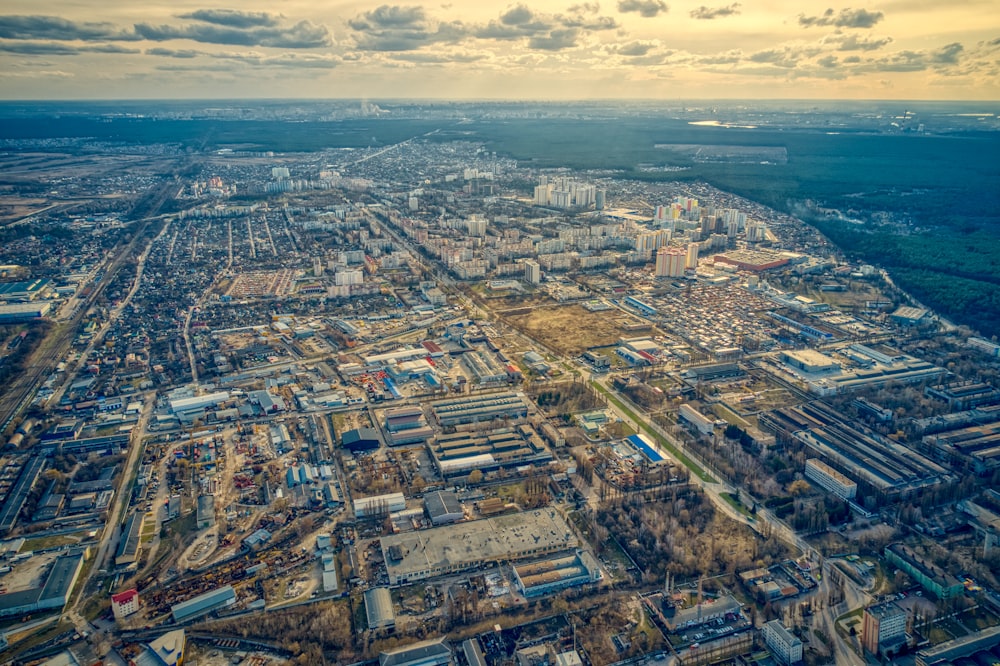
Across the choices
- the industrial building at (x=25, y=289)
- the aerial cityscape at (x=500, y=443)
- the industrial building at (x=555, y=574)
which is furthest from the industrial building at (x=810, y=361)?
the industrial building at (x=25, y=289)

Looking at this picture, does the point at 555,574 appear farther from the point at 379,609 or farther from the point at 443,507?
the point at 379,609

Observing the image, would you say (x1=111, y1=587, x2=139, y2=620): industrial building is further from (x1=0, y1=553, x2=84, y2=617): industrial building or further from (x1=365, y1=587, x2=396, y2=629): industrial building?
(x1=365, y1=587, x2=396, y2=629): industrial building

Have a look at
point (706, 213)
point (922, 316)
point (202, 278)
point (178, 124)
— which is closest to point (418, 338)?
point (202, 278)

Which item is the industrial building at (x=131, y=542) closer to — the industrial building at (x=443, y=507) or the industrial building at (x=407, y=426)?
the industrial building at (x=443, y=507)

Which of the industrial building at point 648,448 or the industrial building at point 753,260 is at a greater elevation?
the industrial building at point 753,260

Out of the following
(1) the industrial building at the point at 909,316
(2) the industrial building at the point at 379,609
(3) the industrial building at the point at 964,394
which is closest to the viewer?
(2) the industrial building at the point at 379,609

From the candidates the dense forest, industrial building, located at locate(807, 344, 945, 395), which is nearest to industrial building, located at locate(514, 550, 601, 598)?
industrial building, located at locate(807, 344, 945, 395)
